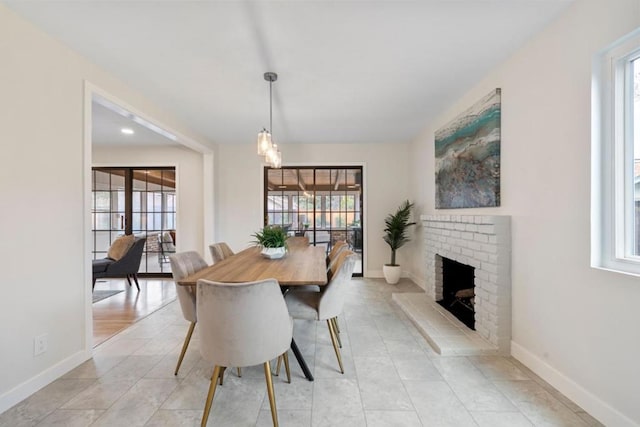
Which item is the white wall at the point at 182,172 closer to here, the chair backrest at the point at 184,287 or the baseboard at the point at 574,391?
the chair backrest at the point at 184,287

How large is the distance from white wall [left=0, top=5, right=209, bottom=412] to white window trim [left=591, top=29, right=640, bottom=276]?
11.3 feet

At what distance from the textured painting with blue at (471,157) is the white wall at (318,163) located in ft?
4.67

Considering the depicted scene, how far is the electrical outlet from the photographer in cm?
182

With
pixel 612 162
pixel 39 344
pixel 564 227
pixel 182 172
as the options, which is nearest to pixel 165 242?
pixel 182 172

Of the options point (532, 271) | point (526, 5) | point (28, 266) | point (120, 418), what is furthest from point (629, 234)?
point (28, 266)

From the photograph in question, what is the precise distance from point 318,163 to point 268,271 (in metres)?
3.31

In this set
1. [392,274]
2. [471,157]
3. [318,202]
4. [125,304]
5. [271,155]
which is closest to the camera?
[271,155]

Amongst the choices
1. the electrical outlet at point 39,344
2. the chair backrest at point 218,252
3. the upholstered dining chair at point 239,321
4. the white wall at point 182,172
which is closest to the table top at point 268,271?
the upholstered dining chair at point 239,321

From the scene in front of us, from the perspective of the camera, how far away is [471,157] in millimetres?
2758

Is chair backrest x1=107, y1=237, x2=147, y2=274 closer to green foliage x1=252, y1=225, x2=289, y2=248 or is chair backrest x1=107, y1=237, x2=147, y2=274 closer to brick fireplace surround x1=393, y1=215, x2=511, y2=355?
green foliage x1=252, y1=225, x2=289, y2=248

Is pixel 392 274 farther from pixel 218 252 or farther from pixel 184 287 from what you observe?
pixel 184 287

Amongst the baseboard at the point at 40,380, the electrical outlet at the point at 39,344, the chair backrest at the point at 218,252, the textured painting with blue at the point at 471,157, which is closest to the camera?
the baseboard at the point at 40,380

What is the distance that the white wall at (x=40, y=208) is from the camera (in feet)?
5.50

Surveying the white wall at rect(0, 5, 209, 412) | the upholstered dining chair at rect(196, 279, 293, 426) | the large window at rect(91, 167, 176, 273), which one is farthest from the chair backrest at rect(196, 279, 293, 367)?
the large window at rect(91, 167, 176, 273)
